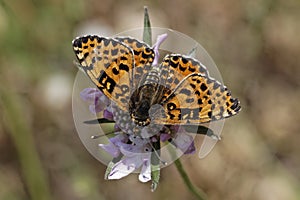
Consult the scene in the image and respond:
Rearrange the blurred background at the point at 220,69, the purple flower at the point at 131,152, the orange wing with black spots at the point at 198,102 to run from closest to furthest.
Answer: the orange wing with black spots at the point at 198,102, the purple flower at the point at 131,152, the blurred background at the point at 220,69

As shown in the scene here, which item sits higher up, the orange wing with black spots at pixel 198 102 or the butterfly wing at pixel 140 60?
the butterfly wing at pixel 140 60

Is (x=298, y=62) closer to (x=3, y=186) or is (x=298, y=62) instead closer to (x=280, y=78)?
(x=280, y=78)

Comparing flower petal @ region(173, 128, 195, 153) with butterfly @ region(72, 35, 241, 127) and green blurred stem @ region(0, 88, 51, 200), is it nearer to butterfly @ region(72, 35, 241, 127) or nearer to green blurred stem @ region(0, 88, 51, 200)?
butterfly @ region(72, 35, 241, 127)

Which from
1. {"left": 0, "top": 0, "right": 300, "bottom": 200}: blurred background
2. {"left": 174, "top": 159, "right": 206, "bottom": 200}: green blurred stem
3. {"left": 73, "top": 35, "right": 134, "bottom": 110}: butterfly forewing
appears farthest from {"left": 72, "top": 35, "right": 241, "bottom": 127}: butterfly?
{"left": 0, "top": 0, "right": 300, "bottom": 200}: blurred background

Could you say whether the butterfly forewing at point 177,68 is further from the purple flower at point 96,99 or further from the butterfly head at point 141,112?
the purple flower at point 96,99

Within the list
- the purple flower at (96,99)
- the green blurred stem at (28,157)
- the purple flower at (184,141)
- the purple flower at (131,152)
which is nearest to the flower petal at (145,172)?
the purple flower at (131,152)

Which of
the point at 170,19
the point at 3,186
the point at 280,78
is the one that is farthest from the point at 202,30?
the point at 3,186

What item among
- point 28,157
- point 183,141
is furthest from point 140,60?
point 28,157

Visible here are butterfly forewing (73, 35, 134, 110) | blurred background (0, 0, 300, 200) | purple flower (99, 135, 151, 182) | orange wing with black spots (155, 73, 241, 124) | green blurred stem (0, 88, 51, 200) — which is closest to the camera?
orange wing with black spots (155, 73, 241, 124)

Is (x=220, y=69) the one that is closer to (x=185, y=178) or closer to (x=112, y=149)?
(x=185, y=178)
